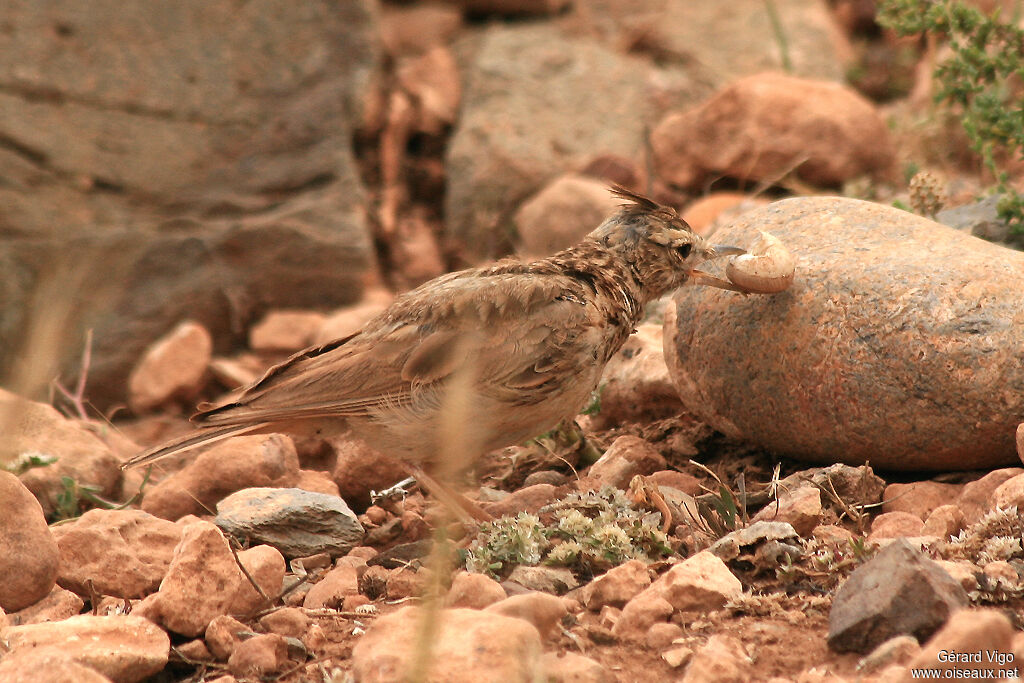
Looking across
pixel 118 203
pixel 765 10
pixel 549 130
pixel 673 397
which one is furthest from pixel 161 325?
pixel 765 10

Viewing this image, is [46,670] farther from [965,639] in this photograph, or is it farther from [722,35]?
[722,35]

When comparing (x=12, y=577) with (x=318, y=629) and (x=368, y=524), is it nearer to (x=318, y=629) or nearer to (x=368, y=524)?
(x=318, y=629)

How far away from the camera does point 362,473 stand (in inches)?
209

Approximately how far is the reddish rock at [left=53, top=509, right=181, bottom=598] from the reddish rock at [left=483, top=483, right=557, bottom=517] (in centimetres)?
123

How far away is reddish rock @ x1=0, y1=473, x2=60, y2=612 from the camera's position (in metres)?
3.89

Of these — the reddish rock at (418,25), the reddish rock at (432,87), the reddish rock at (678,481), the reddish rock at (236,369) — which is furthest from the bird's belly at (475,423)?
the reddish rock at (418,25)

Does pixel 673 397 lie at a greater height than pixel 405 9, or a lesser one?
lesser

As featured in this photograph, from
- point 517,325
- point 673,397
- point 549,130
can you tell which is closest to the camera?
point 517,325

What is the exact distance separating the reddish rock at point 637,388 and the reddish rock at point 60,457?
2.19m

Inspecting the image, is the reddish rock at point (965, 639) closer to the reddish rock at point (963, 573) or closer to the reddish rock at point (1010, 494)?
the reddish rock at point (963, 573)

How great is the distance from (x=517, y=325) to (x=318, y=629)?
1.48 m

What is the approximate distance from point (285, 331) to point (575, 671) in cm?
544

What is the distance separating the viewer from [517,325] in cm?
467

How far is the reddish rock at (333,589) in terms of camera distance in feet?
13.2
